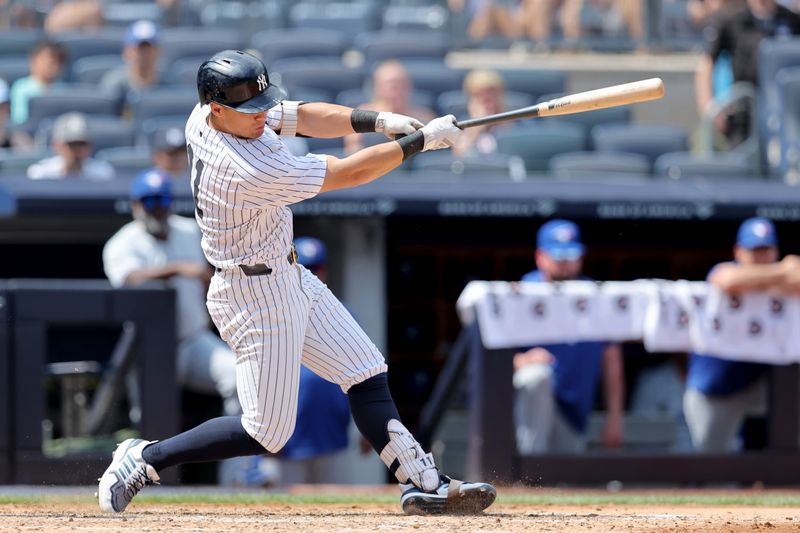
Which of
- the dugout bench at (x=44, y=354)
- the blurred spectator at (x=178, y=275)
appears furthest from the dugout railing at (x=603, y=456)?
the dugout bench at (x=44, y=354)

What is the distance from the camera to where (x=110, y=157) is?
8.41 m

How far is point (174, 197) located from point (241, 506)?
273 centimetres

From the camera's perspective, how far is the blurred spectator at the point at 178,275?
7.15 m

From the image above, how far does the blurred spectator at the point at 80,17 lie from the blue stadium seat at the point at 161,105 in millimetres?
2033

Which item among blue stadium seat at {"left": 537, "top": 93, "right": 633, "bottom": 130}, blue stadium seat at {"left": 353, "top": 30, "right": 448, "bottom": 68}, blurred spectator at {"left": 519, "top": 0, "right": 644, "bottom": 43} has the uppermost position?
blurred spectator at {"left": 519, "top": 0, "right": 644, "bottom": 43}

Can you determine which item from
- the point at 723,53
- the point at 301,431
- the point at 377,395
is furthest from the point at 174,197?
the point at 723,53

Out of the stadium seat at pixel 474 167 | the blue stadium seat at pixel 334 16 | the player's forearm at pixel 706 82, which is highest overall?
the blue stadium seat at pixel 334 16

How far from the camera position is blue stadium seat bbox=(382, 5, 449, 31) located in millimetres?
11016

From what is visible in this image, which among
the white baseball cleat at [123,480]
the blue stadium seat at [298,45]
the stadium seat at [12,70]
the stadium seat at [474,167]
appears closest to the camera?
the white baseball cleat at [123,480]

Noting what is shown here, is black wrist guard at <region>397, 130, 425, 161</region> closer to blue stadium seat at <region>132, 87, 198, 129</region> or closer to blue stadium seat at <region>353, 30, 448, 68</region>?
blue stadium seat at <region>132, 87, 198, 129</region>

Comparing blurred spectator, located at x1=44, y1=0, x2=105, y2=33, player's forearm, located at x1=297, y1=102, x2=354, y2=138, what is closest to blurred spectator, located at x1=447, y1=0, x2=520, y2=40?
blurred spectator, located at x1=44, y1=0, x2=105, y2=33

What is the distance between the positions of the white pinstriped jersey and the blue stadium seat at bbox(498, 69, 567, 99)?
17.7 feet

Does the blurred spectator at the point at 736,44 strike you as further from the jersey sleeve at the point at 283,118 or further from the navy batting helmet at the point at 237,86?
the navy batting helmet at the point at 237,86

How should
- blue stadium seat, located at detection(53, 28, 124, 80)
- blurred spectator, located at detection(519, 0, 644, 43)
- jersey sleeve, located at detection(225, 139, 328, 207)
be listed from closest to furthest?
jersey sleeve, located at detection(225, 139, 328, 207) → blue stadium seat, located at detection(53, 28, 124, 80) → blurred spectator, located at detection(519, 0, 644, 43)
